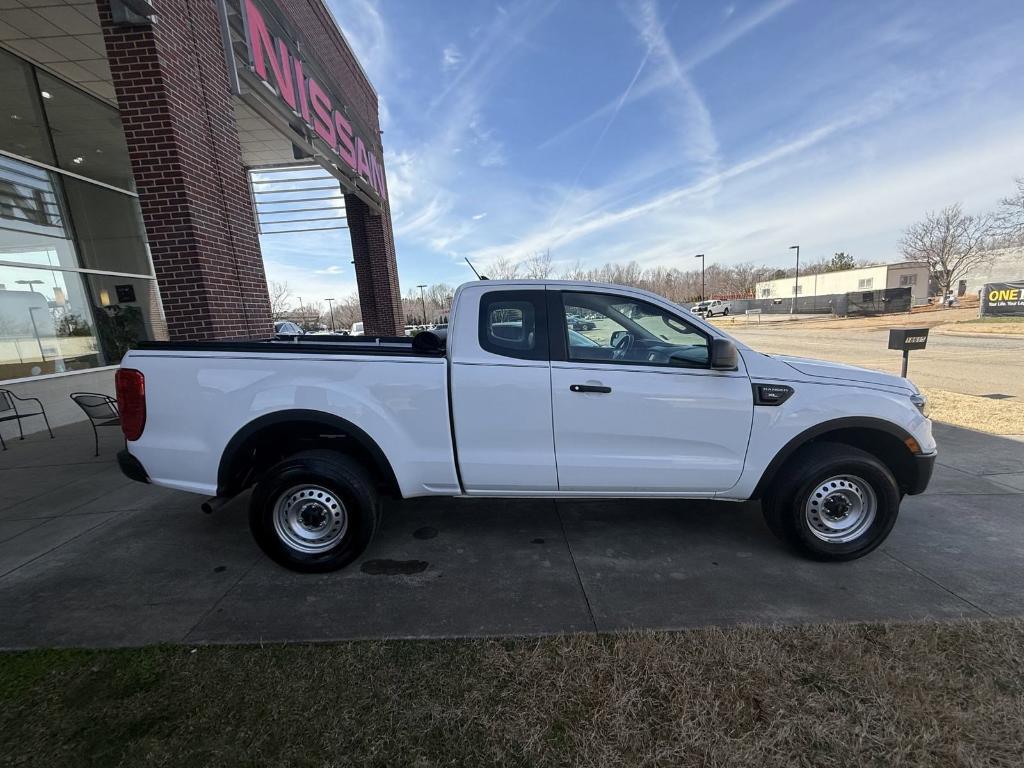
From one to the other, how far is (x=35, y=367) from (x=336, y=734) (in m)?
11.0

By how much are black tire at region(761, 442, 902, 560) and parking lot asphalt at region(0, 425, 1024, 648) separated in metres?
0.16

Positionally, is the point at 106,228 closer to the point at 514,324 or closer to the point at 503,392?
the point at 514,324

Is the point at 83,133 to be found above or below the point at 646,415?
above

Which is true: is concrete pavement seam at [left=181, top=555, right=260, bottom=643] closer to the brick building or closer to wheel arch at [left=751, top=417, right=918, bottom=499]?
the brick building

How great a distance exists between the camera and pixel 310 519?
3225mm

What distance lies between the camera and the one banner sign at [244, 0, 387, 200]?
637 centimetres

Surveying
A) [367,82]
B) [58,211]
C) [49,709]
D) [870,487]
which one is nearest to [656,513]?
[870,487]

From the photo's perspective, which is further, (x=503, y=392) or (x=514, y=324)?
(x=514, y=324)

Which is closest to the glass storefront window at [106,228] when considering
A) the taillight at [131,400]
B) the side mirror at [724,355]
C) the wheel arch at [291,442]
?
the taillight at [131,400]

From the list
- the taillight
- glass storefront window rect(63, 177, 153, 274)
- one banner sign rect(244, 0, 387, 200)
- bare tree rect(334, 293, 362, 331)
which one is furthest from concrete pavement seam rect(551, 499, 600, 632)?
bare tree rect(334, 293, 362, 331)

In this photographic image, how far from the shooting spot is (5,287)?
837cm

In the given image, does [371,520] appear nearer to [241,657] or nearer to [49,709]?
[241,657]

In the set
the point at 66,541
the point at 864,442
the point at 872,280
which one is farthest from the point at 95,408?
the point at 872,280

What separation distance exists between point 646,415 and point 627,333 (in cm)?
73
